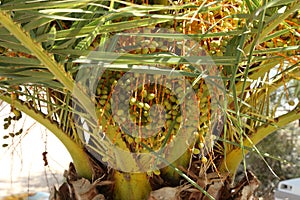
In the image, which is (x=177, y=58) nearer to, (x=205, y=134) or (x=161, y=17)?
(x=161, y=17)

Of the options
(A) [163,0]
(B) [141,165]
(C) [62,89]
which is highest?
(A) [163,0]

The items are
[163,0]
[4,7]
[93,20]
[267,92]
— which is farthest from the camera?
[267,92]

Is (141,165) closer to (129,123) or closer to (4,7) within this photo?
(129,123)

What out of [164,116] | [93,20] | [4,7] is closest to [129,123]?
[164,116]

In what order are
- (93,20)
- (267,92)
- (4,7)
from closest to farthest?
(4,7), (93,20), (267,92)

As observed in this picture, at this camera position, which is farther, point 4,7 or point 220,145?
point 220,145

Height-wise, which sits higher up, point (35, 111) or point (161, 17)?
point (161, 17)
